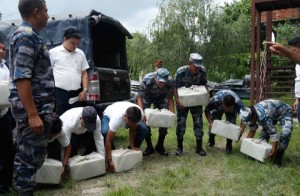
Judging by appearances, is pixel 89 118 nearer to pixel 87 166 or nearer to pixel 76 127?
pixel 76 127

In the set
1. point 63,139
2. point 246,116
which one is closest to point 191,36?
point 246,116

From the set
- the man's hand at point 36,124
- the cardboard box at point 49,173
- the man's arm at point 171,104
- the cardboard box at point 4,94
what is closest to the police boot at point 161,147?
the man's arm at point 171,104

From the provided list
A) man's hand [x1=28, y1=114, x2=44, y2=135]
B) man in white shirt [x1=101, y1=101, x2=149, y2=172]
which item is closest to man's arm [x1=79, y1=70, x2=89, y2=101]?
man in white shirt [x1=101, y1=101, x2=149, y2=172]

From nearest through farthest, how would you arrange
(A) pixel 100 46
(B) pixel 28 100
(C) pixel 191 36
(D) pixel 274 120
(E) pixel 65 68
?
1. (B) pixel 28 100
2. (E) pixel 65 68
3. (D) pixel 274 120
4. (A) pixel 100 46
5. (C) pixel 191 36

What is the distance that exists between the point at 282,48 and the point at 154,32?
14.3 m

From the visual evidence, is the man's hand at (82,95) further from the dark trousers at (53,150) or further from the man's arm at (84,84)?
the dark trousers at (53,150)

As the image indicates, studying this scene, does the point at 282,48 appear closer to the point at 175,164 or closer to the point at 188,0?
the point at 175,164

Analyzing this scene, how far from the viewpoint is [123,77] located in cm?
641

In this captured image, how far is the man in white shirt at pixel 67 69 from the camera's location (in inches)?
188

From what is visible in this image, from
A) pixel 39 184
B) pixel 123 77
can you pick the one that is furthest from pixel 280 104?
pixel 39 184

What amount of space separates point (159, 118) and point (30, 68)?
8.43ft

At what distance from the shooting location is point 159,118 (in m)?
5.26

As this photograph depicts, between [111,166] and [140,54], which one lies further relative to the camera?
[140,54]

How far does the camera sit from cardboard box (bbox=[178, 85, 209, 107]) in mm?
5449
